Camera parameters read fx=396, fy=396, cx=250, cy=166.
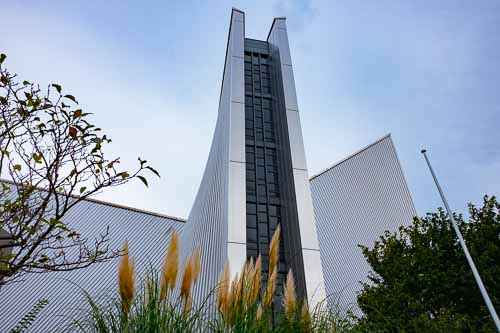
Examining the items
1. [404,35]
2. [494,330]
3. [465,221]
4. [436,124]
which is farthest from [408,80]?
[494,330]

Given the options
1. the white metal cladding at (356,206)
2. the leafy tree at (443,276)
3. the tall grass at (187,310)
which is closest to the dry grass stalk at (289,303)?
the tall grass at (187,310)

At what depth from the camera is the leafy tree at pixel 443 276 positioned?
7334 millimetres

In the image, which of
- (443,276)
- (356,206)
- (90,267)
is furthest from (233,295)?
(356,206)

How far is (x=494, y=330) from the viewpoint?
652 centimetres

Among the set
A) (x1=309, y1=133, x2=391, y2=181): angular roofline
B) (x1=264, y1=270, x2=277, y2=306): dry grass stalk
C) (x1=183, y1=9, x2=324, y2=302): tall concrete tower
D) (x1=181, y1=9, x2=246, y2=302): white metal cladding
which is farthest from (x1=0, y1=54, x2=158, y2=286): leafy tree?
(x1=309, y1=133, x2=391, y2=181): angular roofline

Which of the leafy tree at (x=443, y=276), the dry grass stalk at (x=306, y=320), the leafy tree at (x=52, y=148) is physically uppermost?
the leafy tree at (x=443, y=276)

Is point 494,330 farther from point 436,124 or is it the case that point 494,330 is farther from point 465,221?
point 436,124

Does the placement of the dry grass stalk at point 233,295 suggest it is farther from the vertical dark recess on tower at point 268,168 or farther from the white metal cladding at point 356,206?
the white metal cladding at point 356,206

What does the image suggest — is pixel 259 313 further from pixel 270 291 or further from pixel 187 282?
pixel 187 282

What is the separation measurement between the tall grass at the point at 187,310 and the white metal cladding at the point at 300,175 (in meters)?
2.51

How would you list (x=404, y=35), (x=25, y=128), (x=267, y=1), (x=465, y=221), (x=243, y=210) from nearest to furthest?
(x=25, y=128)
(x=243, y=210)
(x=267, y=1)
(x=465, y=221)
(x=404, y=35)

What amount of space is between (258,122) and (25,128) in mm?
7558

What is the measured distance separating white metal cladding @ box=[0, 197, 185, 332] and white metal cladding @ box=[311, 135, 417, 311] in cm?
608

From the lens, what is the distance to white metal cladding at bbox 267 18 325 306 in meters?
5.95
